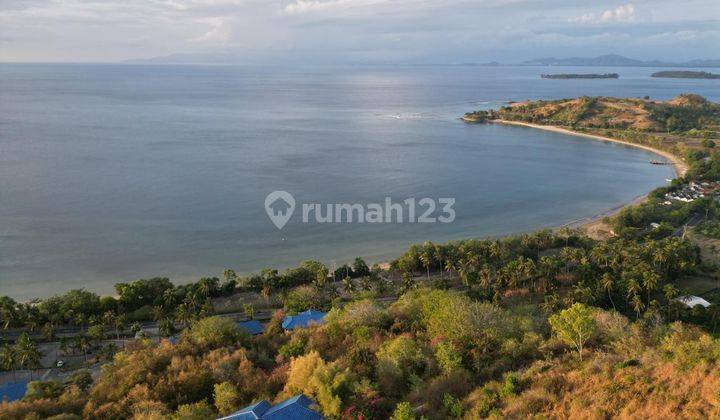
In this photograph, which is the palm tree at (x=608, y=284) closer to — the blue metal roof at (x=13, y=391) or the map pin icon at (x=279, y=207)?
the map pin icon at (x=279, y=207)

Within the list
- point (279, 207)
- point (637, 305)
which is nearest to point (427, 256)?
point (637, 305)

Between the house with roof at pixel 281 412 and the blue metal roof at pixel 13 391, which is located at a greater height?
the house with roof at pixel 281 412

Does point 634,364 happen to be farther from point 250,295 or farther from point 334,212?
point 334,212

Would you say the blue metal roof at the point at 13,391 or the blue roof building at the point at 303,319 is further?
the blue roof building at the point at 303,319

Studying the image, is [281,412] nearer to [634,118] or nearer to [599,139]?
[599,139]

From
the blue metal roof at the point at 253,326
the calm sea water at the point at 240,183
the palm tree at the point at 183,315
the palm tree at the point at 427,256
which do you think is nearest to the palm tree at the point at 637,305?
the palm tree at the point at 427,256
